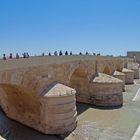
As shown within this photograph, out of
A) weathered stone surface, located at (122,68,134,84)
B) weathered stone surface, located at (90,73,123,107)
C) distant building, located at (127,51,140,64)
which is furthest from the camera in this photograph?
distant building, located at (127,51,140,64)

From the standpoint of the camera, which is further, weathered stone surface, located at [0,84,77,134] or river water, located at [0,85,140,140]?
river water, located at [0,85,140,140]

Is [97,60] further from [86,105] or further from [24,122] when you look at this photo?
[24,122]

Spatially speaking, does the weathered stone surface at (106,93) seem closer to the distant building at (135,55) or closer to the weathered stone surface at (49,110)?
the weathered stone surface at (49,110)

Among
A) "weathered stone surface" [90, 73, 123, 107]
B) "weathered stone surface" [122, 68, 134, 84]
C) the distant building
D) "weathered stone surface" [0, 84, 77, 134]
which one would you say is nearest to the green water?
"weathered stone surface" [90, 73, 123, 107]

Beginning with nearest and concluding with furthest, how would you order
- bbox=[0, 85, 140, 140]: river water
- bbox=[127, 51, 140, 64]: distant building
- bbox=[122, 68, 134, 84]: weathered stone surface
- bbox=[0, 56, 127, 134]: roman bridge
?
bbox=[0, 56, 127, 134]: roman bridge
bbox=[0, 85, 140, 140]: river water
bbox=[122, 68, 134, 84]: weathered stone surface
bbox=[127, 51, 140, 64]: distant building

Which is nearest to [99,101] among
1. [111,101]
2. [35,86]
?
[111,101]

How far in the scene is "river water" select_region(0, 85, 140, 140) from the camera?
10.9m

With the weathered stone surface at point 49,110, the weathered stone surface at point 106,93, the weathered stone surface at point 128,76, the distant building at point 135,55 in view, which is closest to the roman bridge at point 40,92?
the weathered stone surface at point 49,110

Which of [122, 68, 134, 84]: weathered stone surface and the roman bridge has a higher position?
the roman bridge

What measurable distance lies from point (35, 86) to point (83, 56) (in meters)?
6.53

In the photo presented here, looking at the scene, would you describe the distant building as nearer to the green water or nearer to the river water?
the green water

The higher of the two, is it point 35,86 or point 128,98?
point 35,86

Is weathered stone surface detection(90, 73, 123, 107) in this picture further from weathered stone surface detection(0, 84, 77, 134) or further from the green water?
weathered stone surface detection(0, 84, 77, 134)

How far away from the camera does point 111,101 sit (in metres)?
17.2
